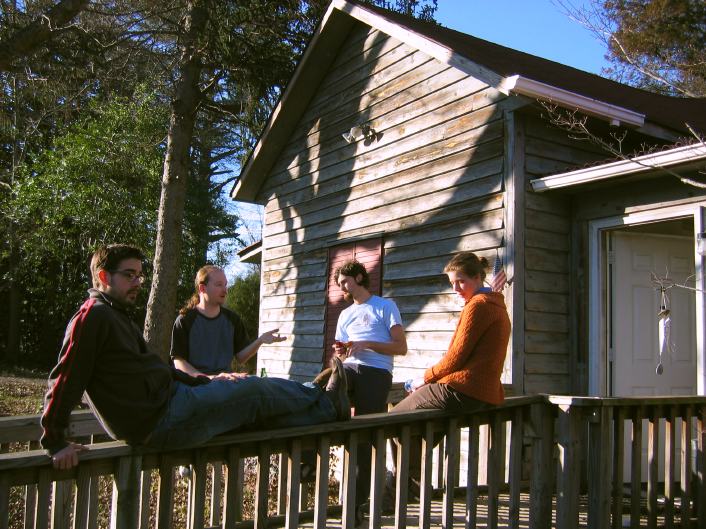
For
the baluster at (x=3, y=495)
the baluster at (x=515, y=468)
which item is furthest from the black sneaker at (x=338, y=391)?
the baluster at (x=3, y=495)

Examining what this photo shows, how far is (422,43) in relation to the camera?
305 inches

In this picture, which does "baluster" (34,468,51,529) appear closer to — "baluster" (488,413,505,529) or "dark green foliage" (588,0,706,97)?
"baluster" (488,413,505,529)

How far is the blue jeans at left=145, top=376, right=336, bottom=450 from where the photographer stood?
2.88 meters

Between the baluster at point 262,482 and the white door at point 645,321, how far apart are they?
4.08 m

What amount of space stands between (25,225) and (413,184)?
15381 millimetres

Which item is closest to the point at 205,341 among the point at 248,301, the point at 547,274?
the point at 547,274

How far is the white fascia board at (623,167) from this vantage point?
5.20 metres

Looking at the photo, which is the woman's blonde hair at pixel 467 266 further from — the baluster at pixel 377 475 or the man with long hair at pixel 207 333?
the man with long hair at pixel 207 333

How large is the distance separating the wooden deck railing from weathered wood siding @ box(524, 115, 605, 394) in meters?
1.73

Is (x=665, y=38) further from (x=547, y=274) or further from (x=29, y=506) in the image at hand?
(x=29, y=506)

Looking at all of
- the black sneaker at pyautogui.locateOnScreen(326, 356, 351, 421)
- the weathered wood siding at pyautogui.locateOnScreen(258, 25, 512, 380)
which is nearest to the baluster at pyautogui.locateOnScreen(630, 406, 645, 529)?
the black sneaker at pyautogui.locateOnScreen(326, 356, 351, 421)

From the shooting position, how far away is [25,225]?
20203mm

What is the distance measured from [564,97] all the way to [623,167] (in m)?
0.79

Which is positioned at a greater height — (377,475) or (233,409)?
(233,409)
